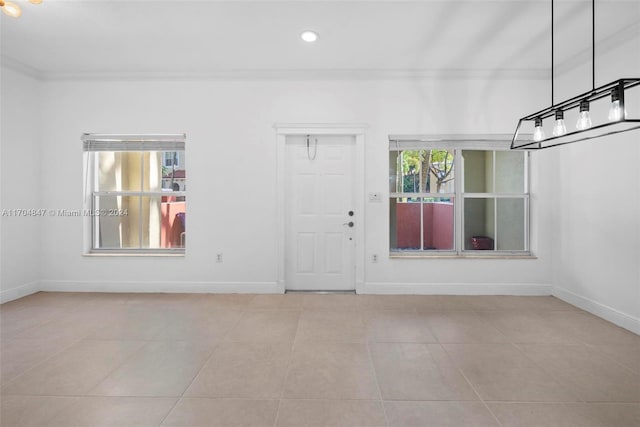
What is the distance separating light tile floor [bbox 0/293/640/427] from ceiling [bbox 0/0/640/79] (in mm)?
2756

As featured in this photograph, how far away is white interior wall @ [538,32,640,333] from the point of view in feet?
10.3

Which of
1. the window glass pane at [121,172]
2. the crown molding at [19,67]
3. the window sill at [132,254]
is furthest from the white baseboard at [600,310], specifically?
the crown molding at [19,67]

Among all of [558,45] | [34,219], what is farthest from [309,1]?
[34,219]

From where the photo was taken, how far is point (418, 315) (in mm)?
3521

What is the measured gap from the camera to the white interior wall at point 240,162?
4.24m

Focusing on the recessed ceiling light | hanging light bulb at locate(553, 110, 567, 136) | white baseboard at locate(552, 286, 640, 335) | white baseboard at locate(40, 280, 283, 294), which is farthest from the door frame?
white baseboard at locate(552, 286, 640, 335)

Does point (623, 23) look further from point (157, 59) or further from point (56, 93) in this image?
point (56, 93)

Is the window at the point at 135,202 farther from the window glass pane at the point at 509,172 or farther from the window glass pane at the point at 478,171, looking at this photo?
the window glass pane at the point at 509,172

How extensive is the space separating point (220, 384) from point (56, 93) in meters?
4.28

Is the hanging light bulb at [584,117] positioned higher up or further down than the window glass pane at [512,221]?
higher up

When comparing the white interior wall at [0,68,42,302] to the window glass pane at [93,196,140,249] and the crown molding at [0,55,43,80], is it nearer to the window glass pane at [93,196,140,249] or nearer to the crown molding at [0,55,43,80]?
the crown molding at [0,55,43,80]

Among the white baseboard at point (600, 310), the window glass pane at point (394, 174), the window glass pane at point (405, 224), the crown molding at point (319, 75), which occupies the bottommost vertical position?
the white baseboard at point (600, 310)

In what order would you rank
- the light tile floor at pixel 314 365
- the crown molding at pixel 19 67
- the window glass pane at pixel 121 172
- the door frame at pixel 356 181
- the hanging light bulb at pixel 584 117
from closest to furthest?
the light tile floor at pixel 314 365 → the hanging light bulb at pixel 584 117 → the crown molding at pixel 19 67 → the door frame at pixel 356 181 → the window glass pane at pixel 121 172

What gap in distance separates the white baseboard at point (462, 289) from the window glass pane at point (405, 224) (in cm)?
50
